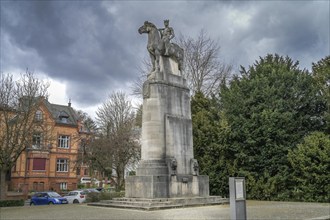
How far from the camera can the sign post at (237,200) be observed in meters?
9.70

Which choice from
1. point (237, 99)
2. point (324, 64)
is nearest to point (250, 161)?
point (237, 99)

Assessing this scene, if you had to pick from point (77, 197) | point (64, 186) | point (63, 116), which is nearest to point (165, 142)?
point (77, 197)

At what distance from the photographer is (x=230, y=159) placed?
25328 mm

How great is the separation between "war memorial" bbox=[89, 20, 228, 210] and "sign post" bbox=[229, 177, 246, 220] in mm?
5795

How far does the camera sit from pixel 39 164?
5469 centimetres

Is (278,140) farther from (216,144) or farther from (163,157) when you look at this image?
(163,157)

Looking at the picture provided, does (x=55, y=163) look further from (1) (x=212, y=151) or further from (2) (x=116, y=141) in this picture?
(1) (x=212, y=151)

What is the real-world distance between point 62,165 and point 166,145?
144 ft

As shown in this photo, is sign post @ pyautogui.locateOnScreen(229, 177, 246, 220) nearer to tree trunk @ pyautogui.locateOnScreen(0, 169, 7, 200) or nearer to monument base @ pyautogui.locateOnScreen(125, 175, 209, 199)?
monument base @ pyautogui.locateOnScreen(125, 175, 209, 199)

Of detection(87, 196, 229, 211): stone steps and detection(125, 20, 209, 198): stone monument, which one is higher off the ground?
detection(125, 20, 209, 198): stone monument

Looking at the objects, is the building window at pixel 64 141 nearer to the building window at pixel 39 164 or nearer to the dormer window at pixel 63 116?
the dormer window at pixel 63 116

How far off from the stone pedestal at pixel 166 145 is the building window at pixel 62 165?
4270 centimetres

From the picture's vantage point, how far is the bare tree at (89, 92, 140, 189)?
36.0m

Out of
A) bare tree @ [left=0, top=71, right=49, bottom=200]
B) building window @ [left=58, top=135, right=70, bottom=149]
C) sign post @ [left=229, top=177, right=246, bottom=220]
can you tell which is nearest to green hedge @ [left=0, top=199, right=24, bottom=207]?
bare tree @ [left=0, top=71, right=49, bottom=200]
